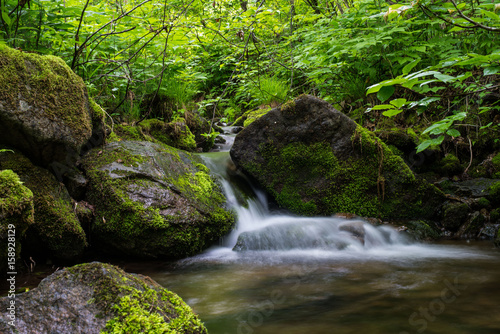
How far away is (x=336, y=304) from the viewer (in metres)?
2.78

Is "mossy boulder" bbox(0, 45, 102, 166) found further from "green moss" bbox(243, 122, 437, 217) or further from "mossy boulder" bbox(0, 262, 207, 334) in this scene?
"green moss" bbox(243, 122, 437, 217)

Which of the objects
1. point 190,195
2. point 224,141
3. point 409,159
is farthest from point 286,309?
point 224,141

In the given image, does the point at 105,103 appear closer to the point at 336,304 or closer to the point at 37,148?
the point at 37,148

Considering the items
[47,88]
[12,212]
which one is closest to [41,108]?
[47,88]

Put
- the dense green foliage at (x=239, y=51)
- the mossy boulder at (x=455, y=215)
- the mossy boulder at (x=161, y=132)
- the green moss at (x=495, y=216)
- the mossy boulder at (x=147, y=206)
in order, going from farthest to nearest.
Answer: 1. the mossy boulder at (x=161, y=132)
2. the mossy boulder at (x=455, y=215)
3. the green moss at (x=495, y=216)
4. the dense green foliage at (x=239, y=51)
5. the mossy boulder at (x=147, y=206)

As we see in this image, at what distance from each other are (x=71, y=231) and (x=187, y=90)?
4171mm

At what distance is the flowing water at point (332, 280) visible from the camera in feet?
8.00

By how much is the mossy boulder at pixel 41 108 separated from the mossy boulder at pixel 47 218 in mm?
173

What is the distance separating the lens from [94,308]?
5.46 feet

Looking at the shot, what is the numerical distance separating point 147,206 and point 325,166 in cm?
307

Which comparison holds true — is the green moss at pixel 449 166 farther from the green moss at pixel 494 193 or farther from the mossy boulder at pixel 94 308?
the mossy boulder at pixel 94 308

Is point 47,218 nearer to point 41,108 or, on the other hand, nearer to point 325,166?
point 41,108

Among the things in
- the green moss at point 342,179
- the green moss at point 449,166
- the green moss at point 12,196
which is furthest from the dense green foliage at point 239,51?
the green moss at point 12,196

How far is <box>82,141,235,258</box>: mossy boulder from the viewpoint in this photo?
3938 mm
